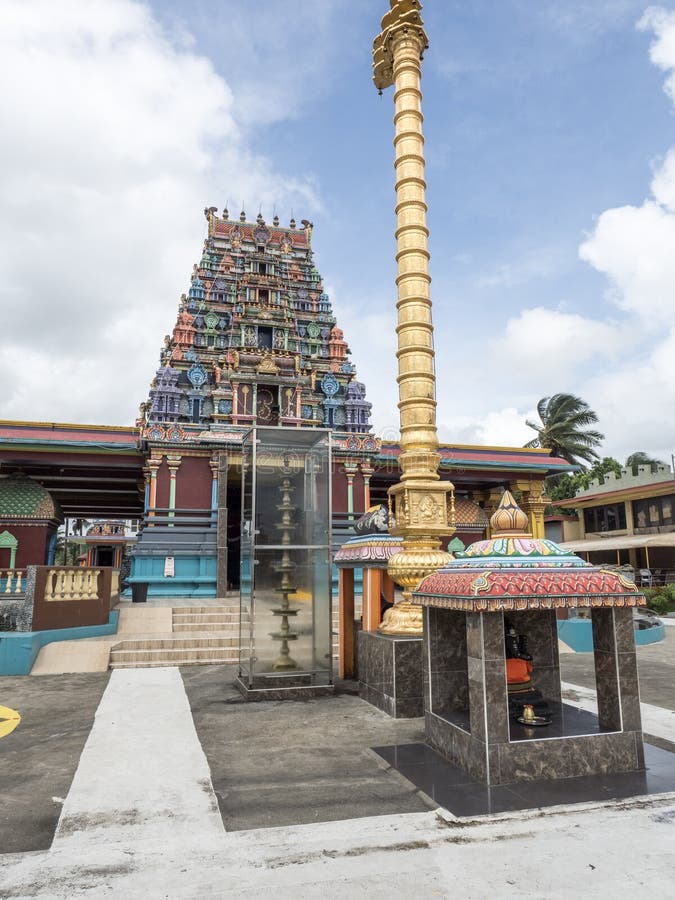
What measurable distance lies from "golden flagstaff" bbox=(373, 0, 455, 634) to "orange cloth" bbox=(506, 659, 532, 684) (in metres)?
1.42

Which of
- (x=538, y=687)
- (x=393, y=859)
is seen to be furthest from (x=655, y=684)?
(x=393, y=859)

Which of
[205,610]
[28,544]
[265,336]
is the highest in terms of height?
[265,336]

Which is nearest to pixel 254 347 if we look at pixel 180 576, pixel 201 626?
pixel 180 576

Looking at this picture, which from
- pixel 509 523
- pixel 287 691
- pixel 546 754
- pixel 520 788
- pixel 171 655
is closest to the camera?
pixel 520 788

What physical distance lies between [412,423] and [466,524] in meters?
15.8

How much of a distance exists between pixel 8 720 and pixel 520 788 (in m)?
5.35

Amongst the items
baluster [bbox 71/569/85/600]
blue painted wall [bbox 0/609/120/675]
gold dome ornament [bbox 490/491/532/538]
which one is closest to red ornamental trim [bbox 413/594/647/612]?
gold dome ornament [bbox 490/491/532/538]

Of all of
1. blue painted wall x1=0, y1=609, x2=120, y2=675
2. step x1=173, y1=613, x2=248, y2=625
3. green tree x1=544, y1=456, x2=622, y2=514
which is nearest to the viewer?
blue painted wall x1=0, y1=609, x2=120, y2=675

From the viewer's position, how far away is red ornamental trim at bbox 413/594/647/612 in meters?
4.41

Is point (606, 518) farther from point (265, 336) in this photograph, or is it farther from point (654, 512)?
point (265, 336)

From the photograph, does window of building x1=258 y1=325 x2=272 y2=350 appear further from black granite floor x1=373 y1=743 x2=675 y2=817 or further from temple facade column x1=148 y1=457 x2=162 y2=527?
black granite floor x1=373 y1=743 x2=675 y2=817

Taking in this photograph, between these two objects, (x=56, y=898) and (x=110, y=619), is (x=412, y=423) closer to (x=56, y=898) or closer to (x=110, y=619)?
(x=56, y=898)

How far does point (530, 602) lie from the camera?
4484 mm

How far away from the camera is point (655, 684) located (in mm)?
8664
